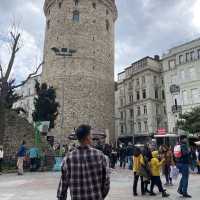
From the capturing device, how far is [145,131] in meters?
44.7

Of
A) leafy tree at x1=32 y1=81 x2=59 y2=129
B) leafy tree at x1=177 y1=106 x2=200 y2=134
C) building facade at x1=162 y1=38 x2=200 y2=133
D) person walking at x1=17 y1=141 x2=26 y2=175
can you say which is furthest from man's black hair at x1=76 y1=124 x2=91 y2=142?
building facade at x1=162 y1=38 x2=200 y2=133

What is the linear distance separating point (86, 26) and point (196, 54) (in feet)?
47.3

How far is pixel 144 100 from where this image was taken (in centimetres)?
4594

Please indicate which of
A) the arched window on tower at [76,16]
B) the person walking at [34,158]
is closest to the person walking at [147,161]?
the person walking at [34,158]

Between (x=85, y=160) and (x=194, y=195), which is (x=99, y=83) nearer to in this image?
(x=194, y=195)

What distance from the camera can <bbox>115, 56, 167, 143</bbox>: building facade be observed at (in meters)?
45.0

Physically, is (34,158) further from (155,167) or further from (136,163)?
(155,167)

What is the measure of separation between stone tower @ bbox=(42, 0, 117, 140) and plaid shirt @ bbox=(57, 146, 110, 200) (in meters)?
32.7

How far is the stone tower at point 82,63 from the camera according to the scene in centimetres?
3666

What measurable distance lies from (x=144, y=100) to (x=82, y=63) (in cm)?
1351

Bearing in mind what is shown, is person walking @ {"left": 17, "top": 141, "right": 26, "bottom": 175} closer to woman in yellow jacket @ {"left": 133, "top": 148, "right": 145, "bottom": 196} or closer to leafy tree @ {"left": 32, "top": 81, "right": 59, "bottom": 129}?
woman in yellow jacket @ {"left": 133, "top": 148, "right": 145, "bottom": 196}

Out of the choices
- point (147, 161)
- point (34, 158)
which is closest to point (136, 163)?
point (147, 161)

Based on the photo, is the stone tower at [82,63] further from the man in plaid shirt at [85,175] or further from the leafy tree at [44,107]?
the man in plaid shirt at [85,175]

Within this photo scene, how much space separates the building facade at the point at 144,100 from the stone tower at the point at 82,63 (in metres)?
7.75
